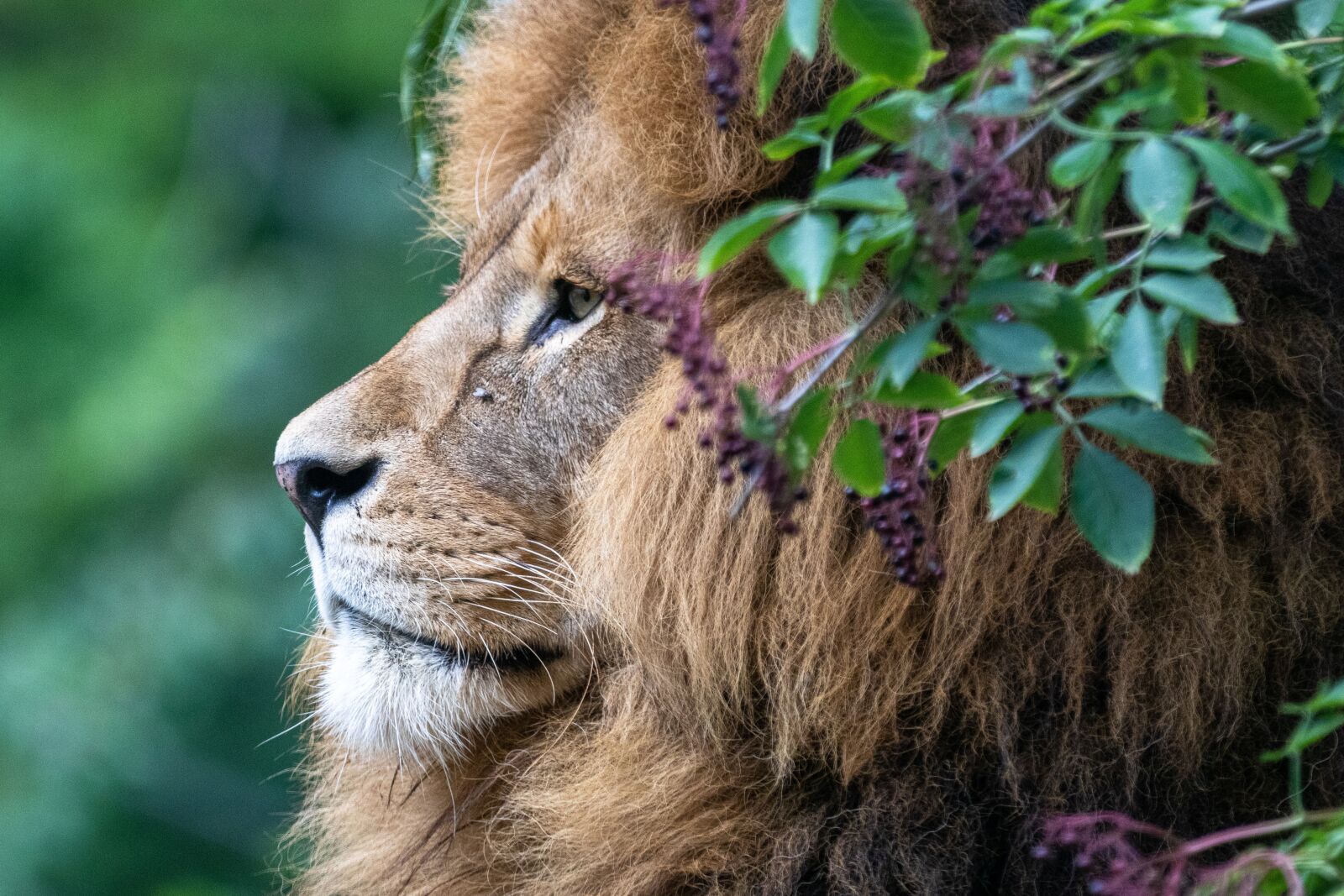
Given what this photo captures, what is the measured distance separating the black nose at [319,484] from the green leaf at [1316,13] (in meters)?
1.07

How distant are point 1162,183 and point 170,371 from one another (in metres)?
3.73

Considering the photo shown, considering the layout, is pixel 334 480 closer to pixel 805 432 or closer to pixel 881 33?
pixel 805 432

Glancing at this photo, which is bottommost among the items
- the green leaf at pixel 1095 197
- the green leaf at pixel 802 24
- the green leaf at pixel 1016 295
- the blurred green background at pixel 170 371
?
the blurred green background at pixel 170 371

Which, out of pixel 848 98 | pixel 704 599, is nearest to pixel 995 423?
pixel 848 98

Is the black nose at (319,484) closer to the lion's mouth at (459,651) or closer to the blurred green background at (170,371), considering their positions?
the lion's mouth at (459,651)

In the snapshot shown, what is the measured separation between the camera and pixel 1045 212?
1081 mm

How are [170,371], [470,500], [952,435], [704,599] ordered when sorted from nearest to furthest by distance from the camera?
[952,435], [704,599], [470,500], [170,371]

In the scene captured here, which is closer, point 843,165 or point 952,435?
point 843,165

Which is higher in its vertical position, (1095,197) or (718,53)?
(718,53)

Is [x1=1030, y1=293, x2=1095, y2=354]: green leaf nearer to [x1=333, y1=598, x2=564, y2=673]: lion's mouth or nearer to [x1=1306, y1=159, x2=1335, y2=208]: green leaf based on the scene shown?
[x1=1306, y1=159, x2=1335, y2=208]: green leaf

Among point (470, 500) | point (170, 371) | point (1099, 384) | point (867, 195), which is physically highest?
point (867, 195)

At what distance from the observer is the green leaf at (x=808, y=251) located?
2.96 feet

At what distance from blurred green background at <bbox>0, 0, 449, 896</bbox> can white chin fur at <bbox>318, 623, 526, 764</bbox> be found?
4.02 ft

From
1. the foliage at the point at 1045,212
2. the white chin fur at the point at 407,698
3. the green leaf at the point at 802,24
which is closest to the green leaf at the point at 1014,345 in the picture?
the foliage at the point at 1045,212
